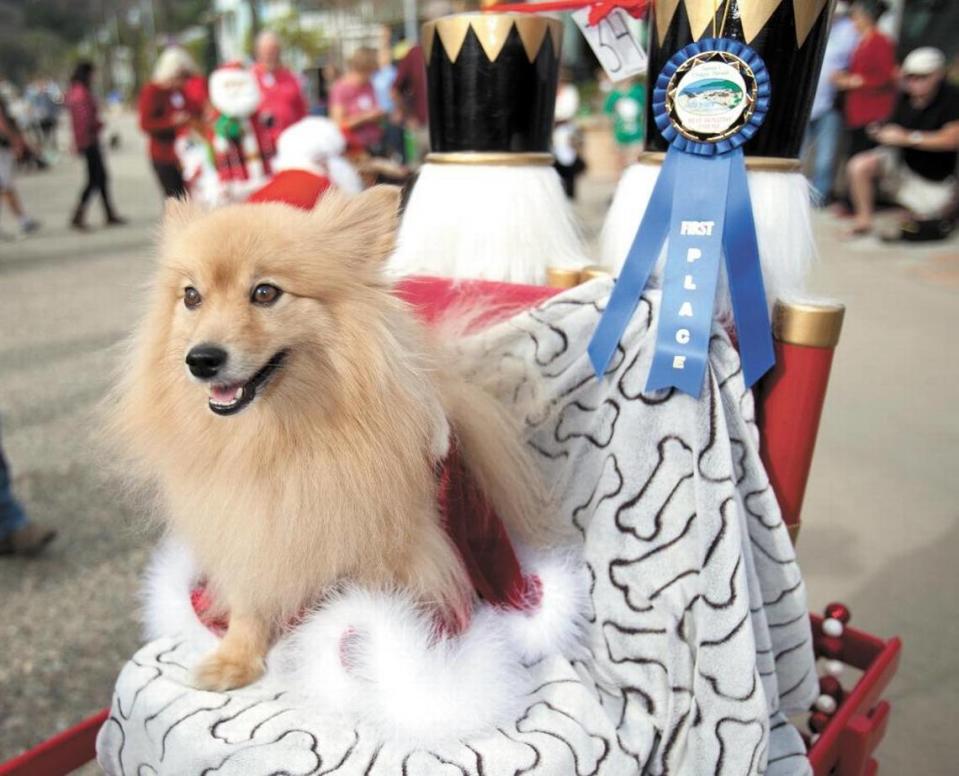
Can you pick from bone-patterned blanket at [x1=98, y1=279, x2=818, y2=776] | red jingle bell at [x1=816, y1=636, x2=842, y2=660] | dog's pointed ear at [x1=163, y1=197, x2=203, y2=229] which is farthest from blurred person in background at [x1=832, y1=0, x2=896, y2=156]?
dog's pointed ear at [x1=163, y1=197, x2=203, y2=229]

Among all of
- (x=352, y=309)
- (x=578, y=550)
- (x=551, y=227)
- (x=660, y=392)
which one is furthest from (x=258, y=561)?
(x=551, y=227)

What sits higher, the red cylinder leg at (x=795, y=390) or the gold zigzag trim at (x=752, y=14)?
the gold zigzag trim at (x=752, y=14)

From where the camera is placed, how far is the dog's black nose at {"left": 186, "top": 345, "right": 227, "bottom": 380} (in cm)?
97

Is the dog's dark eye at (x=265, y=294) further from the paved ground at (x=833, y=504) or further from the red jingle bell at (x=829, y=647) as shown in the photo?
the red jingle bell at (x=829, y=647)

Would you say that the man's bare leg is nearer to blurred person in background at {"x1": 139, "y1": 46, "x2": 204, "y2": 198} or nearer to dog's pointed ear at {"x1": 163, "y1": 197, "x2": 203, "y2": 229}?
blurred person in background at {"x1": 139, "y1": 46, "x2": 204, "y2": 198}

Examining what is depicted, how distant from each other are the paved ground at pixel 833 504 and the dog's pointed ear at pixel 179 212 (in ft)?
0.43

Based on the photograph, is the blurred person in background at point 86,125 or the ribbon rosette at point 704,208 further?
the blurred person in background at point 86,125

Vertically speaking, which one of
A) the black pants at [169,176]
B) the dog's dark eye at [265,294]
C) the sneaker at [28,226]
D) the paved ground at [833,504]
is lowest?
the sneaker at [28,226]

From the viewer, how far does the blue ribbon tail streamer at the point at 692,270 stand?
118 centimetres

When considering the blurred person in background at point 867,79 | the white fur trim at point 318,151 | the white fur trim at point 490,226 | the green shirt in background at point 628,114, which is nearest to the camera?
the white fur trim at point 490,226

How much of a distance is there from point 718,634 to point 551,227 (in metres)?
0.92

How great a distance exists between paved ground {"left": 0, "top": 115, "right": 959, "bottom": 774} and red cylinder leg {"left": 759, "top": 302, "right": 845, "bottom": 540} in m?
0.71

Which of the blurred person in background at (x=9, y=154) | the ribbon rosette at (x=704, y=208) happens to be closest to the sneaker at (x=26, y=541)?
the ribbon rosette at (x=704, y=208)

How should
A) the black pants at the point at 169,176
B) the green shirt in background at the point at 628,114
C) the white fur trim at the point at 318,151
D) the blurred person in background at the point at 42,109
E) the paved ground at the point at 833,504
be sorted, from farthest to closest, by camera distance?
the blurred person in background at the point at 42,109
the green shirt in background at the point at 628,114
the black pants at the point at 169,176
the white fur trim at the point at 318,151
the paved ground at the point at 833,504
